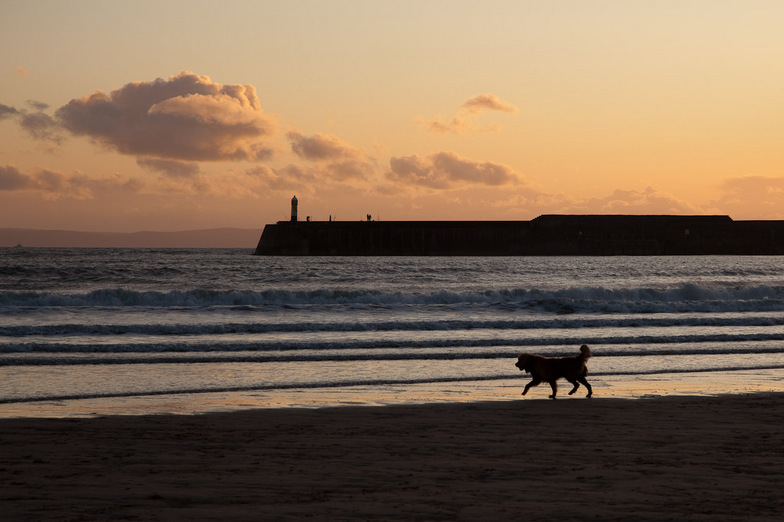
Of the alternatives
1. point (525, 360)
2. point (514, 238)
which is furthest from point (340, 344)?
point (514, 238)

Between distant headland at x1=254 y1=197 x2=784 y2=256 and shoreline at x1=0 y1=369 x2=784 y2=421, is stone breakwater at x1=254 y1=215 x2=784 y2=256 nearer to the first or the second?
distant headland at x1=254 y1=197 x2=784 y2=256

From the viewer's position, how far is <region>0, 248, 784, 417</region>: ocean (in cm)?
993

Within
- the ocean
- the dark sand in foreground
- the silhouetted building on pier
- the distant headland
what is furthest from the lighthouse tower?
the dark sand in foreground

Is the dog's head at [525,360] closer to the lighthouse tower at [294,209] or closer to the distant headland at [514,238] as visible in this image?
the distant headland at [514,238]

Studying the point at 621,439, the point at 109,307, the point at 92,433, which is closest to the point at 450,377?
the point at 621,439

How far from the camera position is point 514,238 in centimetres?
8594

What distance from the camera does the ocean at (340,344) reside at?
9930mm

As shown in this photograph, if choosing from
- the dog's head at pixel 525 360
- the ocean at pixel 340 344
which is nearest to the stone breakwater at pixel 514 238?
the ocean at pixel 340 344

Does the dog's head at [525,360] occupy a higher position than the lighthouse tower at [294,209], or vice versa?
the lighthouse tower at [294,209]

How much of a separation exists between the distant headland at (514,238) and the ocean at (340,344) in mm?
55440

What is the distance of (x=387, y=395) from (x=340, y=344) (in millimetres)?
5654

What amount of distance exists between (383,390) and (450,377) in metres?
1.58

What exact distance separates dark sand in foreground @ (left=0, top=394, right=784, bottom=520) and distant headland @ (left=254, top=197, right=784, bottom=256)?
7777cm

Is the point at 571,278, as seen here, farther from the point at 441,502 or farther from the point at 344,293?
the point at 441,502
